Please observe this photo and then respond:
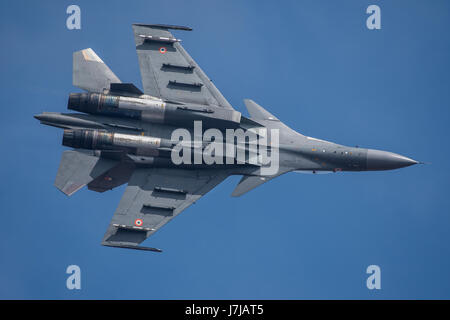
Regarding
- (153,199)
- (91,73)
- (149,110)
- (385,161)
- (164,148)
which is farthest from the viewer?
(91,73)

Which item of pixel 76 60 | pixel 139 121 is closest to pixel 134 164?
pixel 139 121

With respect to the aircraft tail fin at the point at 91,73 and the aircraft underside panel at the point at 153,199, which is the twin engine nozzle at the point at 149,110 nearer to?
the aircraft tail fin at the point at 91,73

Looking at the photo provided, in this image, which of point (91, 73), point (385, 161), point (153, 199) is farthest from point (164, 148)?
point (385, 161)

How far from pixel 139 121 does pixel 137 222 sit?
5.96m

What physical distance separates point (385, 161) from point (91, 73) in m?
18.6

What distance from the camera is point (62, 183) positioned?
145 ft

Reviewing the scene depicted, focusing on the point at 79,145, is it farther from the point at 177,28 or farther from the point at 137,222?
the point at 177,28

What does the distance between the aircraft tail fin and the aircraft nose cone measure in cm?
1602

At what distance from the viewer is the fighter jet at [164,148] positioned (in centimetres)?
4406

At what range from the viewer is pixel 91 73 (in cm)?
4578

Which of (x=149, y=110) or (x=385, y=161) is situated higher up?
(x=149, y=110)

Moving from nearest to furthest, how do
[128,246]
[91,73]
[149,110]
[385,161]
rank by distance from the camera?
[128,246]
[149,110]
[385,161]
[91,73]

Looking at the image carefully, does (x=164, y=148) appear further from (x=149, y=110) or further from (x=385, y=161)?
(x=385, y=161)

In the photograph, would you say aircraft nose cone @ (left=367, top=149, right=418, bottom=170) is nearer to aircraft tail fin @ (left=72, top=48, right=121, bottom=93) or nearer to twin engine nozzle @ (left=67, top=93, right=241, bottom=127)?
twin engine nozzle @ (left=67, top=93, right=241, bottom=127)
